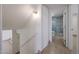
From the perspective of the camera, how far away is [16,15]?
4.51 ft

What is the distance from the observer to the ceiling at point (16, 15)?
49.5 inches

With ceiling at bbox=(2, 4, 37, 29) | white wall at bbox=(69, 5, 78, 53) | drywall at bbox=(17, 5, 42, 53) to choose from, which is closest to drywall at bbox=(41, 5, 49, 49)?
drywall at bbox=(17, 5, 42, 53)

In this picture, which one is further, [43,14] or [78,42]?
[43,14]

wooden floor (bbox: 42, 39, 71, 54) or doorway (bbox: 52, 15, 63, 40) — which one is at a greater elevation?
doorway (bbox: 52, 15, 63, 40)

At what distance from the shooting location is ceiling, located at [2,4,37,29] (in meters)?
1.26

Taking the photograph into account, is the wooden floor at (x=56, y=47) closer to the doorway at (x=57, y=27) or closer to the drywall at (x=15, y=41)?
the doorway at (x=57, y=27)

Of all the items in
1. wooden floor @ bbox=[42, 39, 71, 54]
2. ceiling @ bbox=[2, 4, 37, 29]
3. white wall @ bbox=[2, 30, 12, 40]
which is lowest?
wooden floor @ bbox=[42, 39, 71, 54]

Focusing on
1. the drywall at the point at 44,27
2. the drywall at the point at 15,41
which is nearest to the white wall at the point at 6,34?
the drywall at the point at 15,41

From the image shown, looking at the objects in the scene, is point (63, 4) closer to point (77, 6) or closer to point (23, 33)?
point (77, 6)

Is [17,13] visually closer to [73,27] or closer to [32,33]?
[32,33]

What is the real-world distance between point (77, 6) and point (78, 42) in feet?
1.52

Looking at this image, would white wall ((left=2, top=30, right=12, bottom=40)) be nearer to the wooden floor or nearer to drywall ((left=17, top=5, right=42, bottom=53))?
drywall ((left=17, top=5, right=42, bottom=53))
